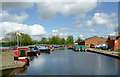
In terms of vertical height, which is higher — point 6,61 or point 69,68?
point 6,61

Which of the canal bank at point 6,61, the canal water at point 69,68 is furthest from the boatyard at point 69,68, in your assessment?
the canal bank at point 6,61

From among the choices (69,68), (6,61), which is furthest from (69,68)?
(6,61)

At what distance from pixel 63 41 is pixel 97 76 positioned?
9930 centimetres

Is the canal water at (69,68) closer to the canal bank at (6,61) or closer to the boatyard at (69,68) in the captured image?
the boatyard at (69,68)

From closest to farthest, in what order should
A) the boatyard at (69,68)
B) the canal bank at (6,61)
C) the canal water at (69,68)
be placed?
the canal bank at (6,61)
the canal water at (69,68)
the boatyard at (69,68)

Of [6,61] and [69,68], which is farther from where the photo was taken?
[69,68]

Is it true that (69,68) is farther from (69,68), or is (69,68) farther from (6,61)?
(6,61)

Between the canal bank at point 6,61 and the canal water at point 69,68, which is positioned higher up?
the canal bank at point 6,61

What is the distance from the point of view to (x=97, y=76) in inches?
523

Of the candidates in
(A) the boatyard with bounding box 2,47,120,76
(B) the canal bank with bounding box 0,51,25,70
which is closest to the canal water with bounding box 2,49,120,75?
(A) the boatyard with bounding box 2,47,120,76

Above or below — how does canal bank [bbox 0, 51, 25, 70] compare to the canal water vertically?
above

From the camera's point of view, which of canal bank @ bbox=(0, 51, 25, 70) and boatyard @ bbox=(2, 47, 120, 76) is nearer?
canal bank @ bbox=(0, 51, 25, 70)

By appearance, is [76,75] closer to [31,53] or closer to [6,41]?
[31,53]

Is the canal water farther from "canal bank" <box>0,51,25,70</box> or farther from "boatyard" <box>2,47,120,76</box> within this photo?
"canal bank" <box>0,51,25,70</box>
